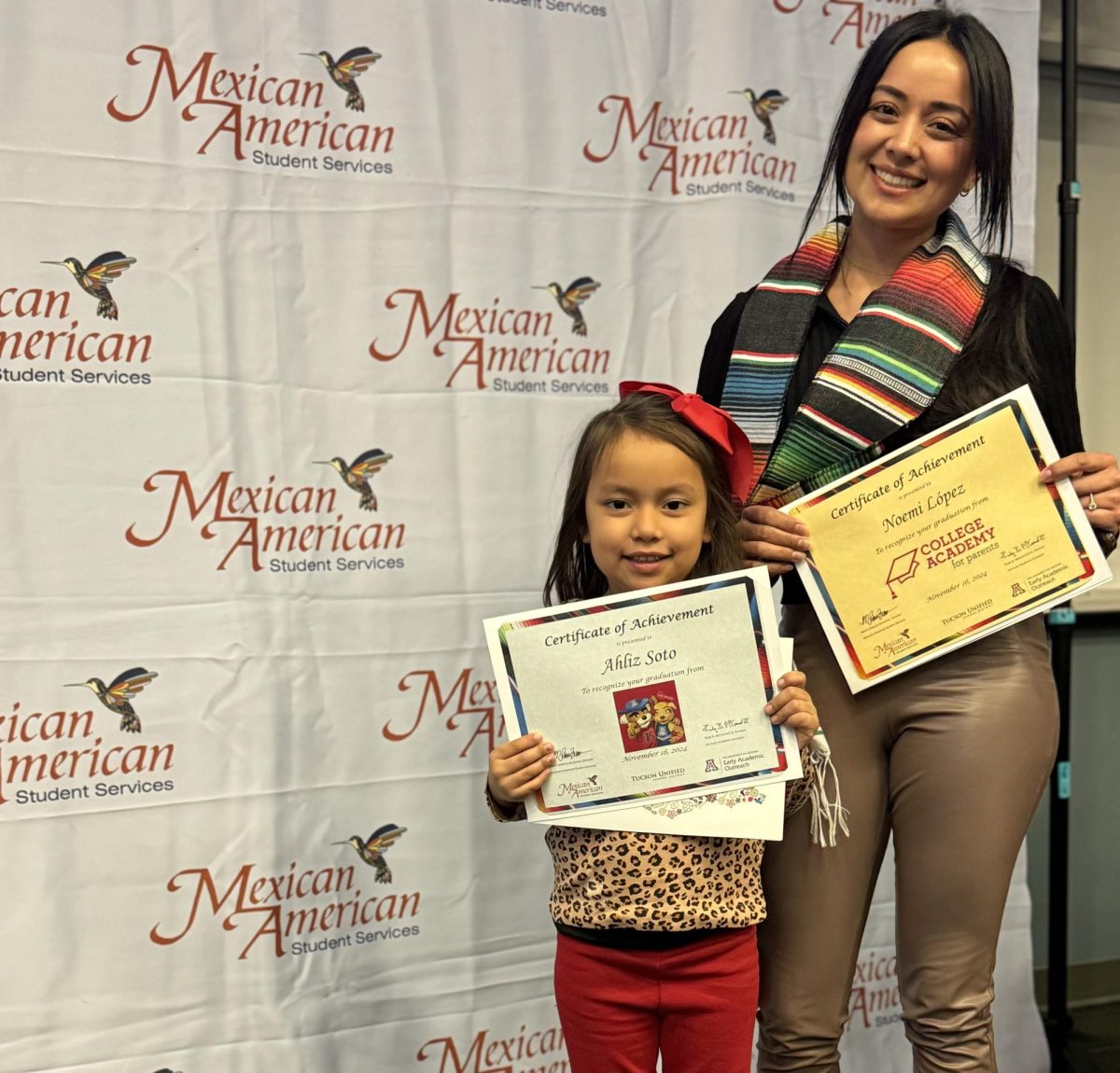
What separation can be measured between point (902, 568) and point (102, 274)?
1.30 m

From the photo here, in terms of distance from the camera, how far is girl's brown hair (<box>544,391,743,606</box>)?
124 centimetres

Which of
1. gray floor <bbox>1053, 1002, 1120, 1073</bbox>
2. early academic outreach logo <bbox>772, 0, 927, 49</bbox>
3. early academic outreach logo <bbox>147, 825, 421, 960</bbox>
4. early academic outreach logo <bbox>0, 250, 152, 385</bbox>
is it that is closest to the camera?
early academic outreach logo <bbox>0, 250, 152, 385</bbox>

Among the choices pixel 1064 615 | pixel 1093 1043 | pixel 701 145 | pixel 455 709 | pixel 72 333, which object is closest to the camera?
pixel 72 333

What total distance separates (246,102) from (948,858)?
1.54m

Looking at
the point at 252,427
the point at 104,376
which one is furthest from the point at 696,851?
the point at 104,376

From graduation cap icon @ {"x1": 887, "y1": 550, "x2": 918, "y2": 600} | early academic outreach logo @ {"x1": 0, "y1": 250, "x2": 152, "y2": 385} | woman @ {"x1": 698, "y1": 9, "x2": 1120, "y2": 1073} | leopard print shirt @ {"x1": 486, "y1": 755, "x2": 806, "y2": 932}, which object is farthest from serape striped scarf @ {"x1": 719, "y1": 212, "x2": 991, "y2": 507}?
early academic outreach logo @ {"x1": 0, "y1": 250, "x2": 152, "y2": 385}

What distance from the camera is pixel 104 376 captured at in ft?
5.71

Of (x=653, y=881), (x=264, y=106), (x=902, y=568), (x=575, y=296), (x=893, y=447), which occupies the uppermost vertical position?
(x=264, y=106)

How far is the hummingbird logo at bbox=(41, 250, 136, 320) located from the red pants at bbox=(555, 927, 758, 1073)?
47.5 inches

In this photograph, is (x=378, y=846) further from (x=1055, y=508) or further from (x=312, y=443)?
(x=1055, y=508)

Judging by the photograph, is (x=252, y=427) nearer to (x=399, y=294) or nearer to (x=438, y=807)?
(x=399, y=294)

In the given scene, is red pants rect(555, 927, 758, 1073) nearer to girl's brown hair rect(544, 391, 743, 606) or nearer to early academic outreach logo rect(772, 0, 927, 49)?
girl's brown hair rect(544, 391, 743, 606)

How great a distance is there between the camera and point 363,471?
74.4 inches

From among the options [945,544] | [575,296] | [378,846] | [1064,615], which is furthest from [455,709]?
[1064,615]
